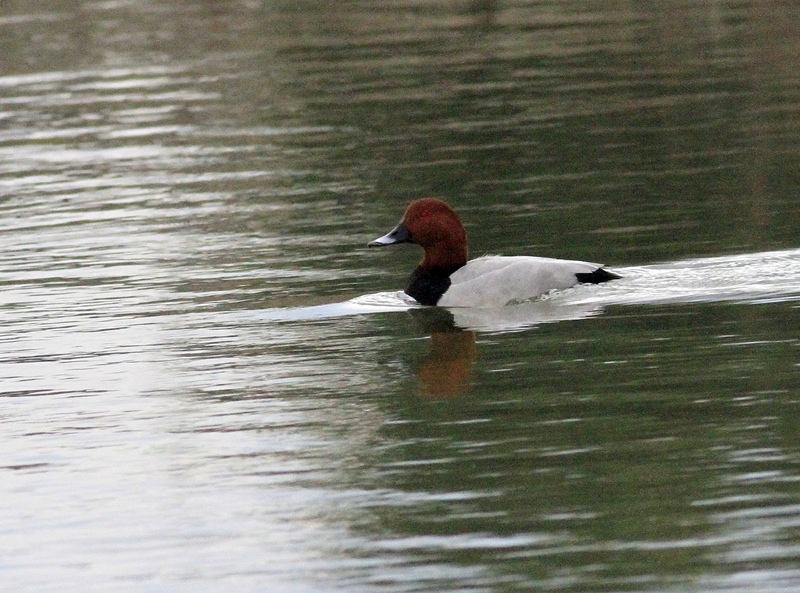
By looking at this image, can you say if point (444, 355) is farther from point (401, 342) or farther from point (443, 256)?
point (443, 256)

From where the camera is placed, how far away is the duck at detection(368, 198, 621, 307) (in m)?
12.9

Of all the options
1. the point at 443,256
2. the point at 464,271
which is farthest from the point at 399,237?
the point at 464,271

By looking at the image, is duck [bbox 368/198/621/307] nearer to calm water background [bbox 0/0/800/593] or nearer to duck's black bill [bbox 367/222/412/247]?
duck's black bill [bbox 367/222/412/247]

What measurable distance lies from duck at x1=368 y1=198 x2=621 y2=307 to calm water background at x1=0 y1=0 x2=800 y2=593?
7.7 inches

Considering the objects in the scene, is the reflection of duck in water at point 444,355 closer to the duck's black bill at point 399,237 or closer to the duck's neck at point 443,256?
the duck's neck at point 443,256

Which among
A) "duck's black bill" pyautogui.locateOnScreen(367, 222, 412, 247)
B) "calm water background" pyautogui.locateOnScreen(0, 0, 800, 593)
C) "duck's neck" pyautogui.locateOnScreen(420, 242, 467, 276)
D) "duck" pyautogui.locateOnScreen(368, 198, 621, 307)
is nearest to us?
"calm water background" pyautogui.locateOnScreen(0, 0, 800, 593)

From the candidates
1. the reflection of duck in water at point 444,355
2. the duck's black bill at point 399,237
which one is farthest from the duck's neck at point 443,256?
the reflection of duck in water at point 444,355

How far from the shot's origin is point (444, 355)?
36.8 feet

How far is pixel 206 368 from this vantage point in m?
11.1

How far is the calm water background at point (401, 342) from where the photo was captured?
7.35m

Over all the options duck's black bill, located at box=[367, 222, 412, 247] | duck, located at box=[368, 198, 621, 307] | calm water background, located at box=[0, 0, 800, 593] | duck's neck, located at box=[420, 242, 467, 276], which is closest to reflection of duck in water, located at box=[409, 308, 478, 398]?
calm water background, located at box=[0, 0, 800, 593]

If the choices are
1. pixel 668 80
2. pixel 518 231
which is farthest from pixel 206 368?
pixel 668 80

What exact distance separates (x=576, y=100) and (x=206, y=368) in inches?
543

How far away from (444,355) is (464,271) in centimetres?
219
